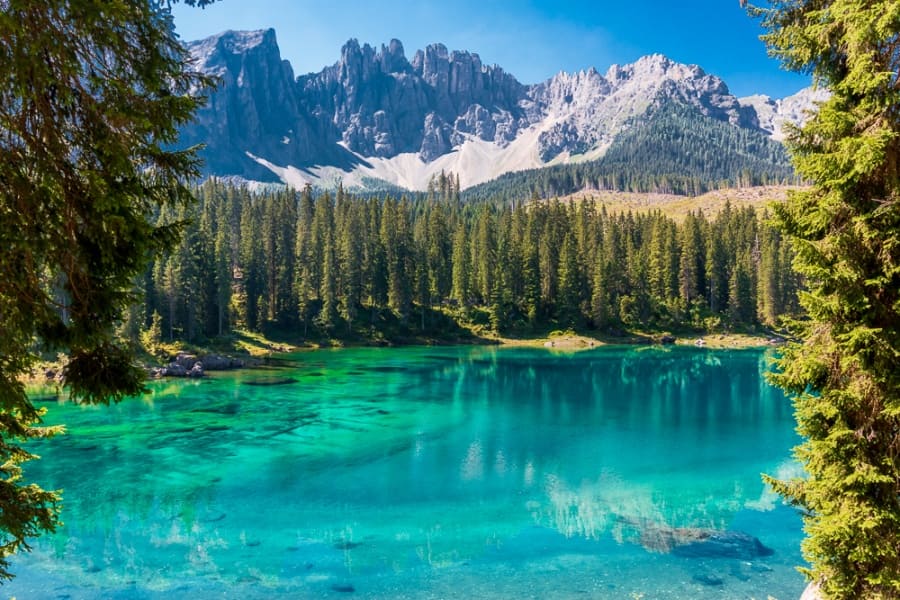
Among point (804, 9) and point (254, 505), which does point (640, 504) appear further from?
point (804, 9)

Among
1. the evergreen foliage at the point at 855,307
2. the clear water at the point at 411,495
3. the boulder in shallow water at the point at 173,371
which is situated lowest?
the clear water at the point at 411,495

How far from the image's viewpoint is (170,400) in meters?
53.2

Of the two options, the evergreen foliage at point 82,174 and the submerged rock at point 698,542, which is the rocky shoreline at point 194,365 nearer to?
the submerged rock at point 698,542

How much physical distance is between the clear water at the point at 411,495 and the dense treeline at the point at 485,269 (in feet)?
143

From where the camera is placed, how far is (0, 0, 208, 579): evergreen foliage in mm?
6633

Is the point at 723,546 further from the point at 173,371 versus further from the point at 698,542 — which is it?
the point at 173,371

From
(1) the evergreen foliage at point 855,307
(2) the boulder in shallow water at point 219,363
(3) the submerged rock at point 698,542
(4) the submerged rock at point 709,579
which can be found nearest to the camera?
(1) the evergreen foliage at point 855,307

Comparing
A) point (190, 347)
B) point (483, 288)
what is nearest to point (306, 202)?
point (483, 288)

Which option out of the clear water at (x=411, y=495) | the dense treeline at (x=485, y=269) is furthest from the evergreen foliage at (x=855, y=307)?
the dense treeline at (x=485, y=269)

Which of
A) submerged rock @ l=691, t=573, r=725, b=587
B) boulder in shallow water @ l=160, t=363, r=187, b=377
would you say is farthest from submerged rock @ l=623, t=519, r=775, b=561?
boulder in shallow water @ l=160, t=363, r=187, b=377

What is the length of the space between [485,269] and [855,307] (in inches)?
4065

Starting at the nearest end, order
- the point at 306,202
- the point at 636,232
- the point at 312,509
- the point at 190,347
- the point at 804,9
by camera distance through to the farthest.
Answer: the point at 804,9 → the point at 312,509 → the point at 190,347 → the point at 306,202 → the point at 636,232

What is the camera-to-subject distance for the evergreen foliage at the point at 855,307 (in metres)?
9.96

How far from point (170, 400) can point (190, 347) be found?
24.3 meters
